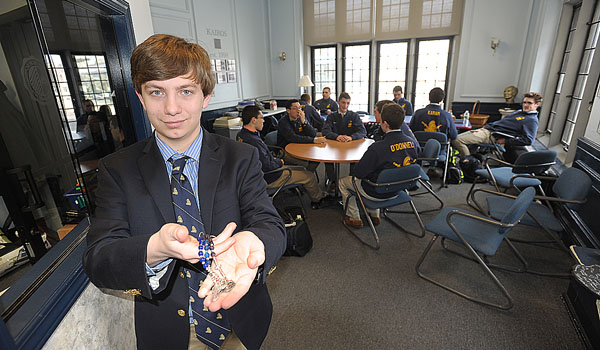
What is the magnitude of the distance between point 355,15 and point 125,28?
6.14 metres

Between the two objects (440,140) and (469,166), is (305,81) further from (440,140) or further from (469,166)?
(469,166)

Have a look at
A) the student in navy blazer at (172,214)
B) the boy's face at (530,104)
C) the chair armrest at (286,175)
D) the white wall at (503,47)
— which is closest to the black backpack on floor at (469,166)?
the boy's face at (530,104)

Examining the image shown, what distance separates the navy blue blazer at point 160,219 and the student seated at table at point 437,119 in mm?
4180

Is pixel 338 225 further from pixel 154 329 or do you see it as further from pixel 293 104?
pixel 154 329

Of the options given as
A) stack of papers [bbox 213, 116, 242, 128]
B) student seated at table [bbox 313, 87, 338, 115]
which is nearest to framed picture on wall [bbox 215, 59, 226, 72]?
stack of papers [bbox 213, 116, 242, 128]

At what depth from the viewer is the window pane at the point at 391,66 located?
701 centimetres

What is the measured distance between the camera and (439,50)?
666cm

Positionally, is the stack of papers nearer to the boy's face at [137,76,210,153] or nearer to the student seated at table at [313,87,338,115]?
the student seated at table at [313,87,338,115]

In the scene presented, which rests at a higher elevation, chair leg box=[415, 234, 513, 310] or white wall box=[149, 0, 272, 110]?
white wall box=[149, 0, 272, 110]

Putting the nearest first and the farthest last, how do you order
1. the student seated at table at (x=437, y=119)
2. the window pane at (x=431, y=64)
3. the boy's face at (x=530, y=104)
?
the boy's face at (x=530, y=104)
the student seated at table at (x=437, y=119)
the window pane at (x=431, y=64)

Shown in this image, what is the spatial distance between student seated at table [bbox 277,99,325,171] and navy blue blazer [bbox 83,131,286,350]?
3.19 m

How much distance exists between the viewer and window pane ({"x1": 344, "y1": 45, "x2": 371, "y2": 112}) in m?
7.42

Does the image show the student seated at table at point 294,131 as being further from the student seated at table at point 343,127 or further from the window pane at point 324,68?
the window pane at point 324,68

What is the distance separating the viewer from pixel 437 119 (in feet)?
14.5
